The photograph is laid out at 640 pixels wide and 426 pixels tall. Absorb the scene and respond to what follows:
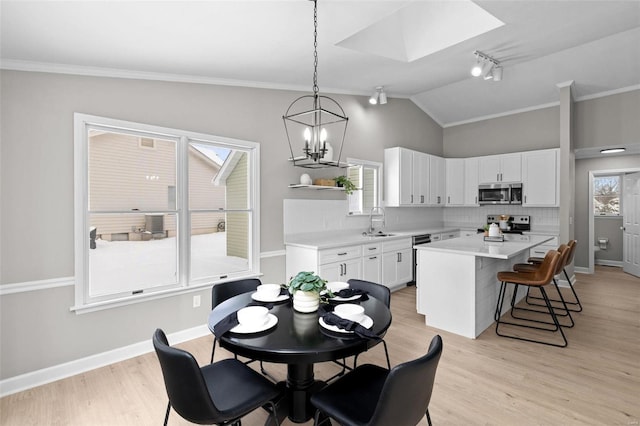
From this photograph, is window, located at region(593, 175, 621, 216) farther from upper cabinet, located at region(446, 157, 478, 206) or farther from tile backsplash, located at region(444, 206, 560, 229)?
upper cabinet, located at region(446, 157, 478, 206)

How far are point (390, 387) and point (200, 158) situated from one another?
3.02 metres

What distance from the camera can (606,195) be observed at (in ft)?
22.7

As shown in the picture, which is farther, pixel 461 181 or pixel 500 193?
pixel 461 181

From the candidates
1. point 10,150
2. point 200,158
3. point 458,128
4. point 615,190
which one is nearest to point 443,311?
point 200,158

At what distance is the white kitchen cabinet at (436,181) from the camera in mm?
6344

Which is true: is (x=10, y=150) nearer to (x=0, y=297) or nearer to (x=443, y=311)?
(x=0, y=297)

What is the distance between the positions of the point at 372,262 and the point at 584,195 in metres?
4.95

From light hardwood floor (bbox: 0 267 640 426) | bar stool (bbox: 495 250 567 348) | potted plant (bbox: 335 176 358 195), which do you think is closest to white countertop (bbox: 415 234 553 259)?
bar stool (bbox: 495 250 567 348)

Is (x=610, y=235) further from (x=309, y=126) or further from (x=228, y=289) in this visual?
(x=228, y=289)

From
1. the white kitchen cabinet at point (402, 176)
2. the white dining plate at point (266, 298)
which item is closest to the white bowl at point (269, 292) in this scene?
the white dining plate at point (266, 298)

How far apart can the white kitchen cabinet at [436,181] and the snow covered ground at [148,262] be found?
13.6ft

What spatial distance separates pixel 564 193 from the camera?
202 inches

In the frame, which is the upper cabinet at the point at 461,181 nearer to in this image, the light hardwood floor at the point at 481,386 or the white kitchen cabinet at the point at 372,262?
the white kitchen cabinet at the point at 372,262

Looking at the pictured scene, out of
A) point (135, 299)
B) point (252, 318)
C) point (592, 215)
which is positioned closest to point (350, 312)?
point (252, 318)
